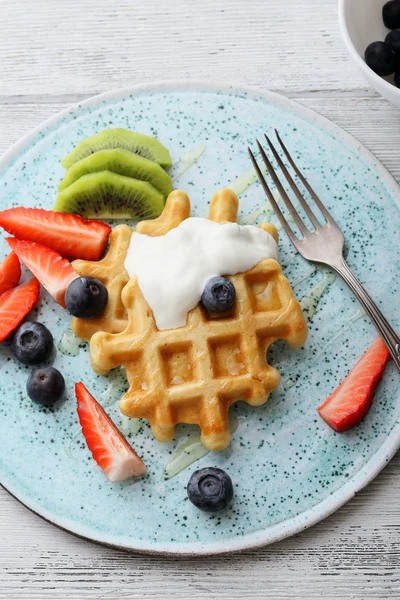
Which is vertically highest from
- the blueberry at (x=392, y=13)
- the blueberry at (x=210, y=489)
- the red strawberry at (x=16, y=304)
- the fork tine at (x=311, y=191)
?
the blueberry at (x=392, y=13)

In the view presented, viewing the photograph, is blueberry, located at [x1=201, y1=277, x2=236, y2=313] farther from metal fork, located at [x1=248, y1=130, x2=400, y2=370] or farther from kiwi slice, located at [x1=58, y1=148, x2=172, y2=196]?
kiwi slice, located at [x1=58, y1=148, x2=172, y2=196]

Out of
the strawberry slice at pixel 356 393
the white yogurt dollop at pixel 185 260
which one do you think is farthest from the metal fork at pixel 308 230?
the strawberry slice at pixel 356 393

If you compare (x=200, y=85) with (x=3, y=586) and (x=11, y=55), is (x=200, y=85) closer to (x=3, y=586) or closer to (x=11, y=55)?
(x=11, y=55)

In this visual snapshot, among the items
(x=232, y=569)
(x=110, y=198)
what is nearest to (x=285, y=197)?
(x=110, y=198)

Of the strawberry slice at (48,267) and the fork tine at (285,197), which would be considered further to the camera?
the fork tine at (285,197)

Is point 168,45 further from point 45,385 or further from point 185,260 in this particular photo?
point 45,385

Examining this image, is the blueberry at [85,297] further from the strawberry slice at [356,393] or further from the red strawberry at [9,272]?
the strawberry slice at [356,393]
